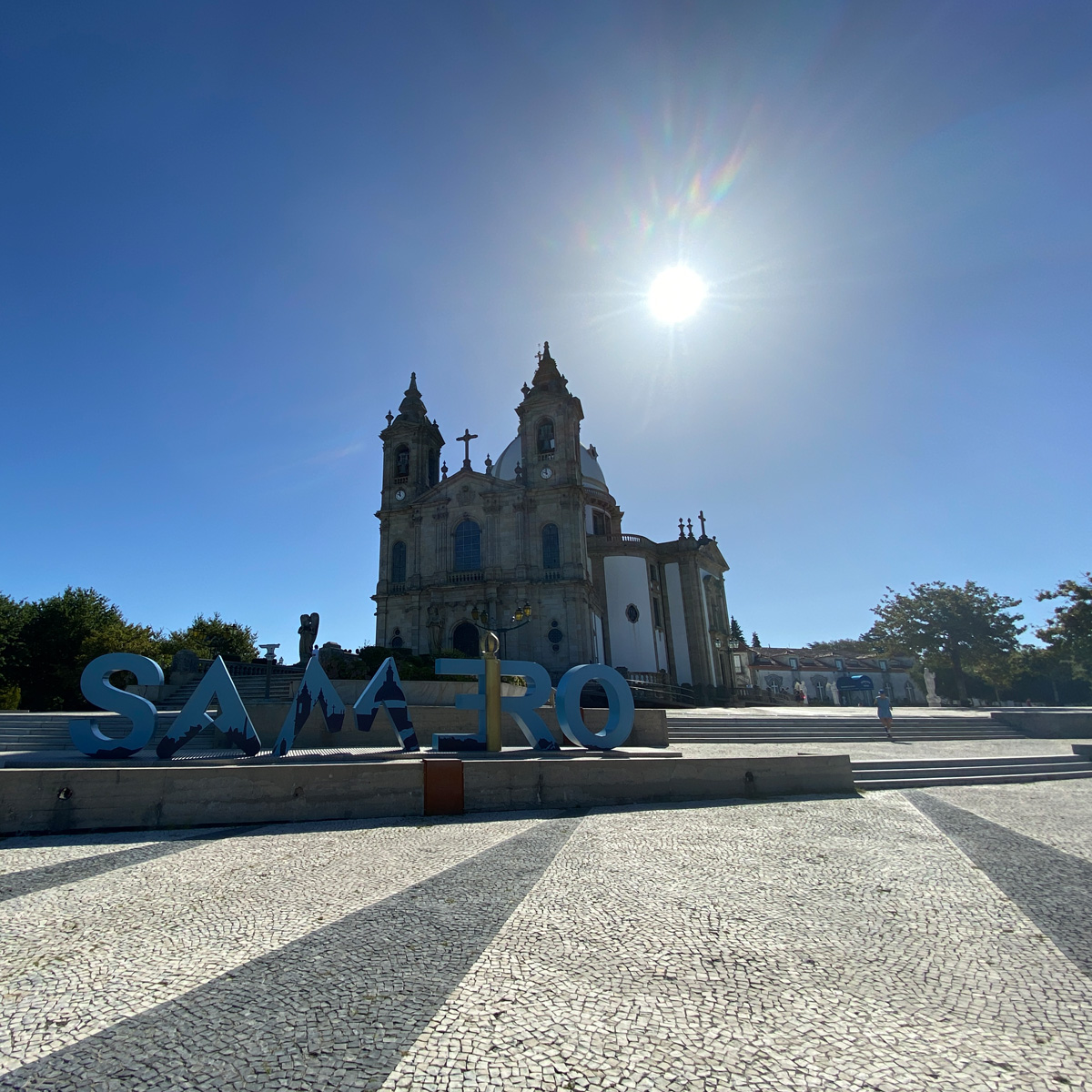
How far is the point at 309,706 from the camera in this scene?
13.3m

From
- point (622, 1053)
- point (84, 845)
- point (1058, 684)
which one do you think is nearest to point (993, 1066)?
point (622, 1053)

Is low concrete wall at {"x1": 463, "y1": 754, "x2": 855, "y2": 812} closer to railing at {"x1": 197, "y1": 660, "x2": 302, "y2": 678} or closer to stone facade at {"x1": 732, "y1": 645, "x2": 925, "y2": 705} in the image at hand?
railing at {"x1": 197, "y1": 660, "x2": 302, "y2": 678}

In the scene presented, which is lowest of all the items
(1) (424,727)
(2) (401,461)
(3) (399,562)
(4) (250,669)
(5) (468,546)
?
(1) (424,727)

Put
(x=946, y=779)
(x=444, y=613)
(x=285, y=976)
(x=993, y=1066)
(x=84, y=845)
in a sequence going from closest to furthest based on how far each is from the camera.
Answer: (x=993, y=1066), (x=285, y=976), (x=84, y=845), (x=946, y=779), (x=444, y=613)

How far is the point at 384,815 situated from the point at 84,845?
3944 millimetres

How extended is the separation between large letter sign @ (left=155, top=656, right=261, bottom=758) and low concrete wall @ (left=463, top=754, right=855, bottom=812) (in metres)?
5.69

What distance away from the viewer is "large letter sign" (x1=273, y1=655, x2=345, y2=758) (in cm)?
1309

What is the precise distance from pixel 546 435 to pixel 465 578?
39.5ft

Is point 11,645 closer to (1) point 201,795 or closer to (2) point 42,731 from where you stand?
(2) point 42,731

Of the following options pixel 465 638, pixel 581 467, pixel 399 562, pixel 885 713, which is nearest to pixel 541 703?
pixel 885 713

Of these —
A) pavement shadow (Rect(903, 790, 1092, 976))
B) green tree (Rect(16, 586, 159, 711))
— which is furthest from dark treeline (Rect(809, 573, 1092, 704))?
green tree (Rect(16, 586, 159, 711))

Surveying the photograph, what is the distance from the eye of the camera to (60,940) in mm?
4656

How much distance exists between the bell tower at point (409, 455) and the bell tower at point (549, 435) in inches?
311

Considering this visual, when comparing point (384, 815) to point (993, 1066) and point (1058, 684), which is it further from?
point (1058, 684)
